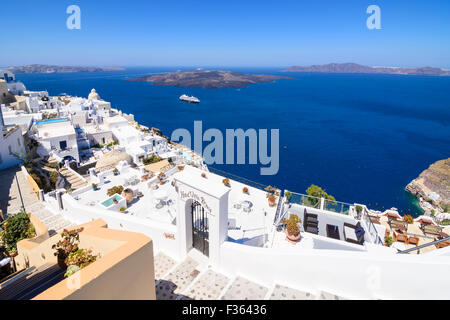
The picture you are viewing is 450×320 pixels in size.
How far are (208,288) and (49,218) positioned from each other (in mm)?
9841

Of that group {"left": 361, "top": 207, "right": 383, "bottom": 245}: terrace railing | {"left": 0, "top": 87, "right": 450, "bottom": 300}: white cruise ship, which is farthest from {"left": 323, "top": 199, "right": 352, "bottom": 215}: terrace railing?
{"left": 361, "top": 207, "right": 383, "bottom": 245}: terrace railing

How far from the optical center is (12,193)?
13312 millimetres

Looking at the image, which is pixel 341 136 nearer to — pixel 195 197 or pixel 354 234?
pixel 354 234

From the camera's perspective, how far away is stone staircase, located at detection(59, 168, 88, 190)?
19.0m

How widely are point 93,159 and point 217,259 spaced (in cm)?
2621

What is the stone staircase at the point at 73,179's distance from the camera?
19031mm

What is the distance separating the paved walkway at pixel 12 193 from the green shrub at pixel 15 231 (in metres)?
3.61

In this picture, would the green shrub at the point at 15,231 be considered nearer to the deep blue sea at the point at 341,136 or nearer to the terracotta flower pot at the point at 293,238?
the terracotta flower pot at the point at 293,238

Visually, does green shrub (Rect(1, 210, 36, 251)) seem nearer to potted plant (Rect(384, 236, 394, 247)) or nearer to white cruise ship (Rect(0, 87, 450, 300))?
white cruise ship (Rect(0, 87, 450, 300))

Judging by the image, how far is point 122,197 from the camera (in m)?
11.8

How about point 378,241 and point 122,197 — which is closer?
point 378,241

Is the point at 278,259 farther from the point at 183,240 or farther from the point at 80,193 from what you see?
the point at 80,193

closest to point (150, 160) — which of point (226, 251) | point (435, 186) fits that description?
point (226, 251)
